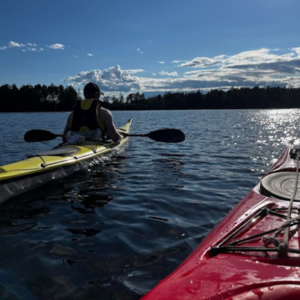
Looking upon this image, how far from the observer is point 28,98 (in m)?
83.7

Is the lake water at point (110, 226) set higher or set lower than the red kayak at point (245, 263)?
lower

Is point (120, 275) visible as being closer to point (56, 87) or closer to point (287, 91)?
point (56, 87)

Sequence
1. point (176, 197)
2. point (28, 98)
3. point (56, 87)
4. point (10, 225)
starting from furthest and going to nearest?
point (56, 87)
point (28, 98)
point (176, 197)
point (10, 225)

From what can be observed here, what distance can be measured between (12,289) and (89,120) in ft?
17.0

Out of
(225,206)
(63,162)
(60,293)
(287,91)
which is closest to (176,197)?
(225,206)

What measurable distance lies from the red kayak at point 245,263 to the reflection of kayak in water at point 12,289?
55.3 inches

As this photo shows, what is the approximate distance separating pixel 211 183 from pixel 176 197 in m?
1.19

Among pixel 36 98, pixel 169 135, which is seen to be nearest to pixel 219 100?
pixel 36 98

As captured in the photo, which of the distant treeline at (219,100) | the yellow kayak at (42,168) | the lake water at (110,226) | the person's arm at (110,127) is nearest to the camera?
the lake water at (110,226)

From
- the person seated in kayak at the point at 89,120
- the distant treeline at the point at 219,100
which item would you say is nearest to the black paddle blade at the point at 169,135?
the person seated in kayak at the point at 89,120

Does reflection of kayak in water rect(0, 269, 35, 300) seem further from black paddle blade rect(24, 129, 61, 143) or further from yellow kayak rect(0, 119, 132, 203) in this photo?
black paddle blade rect(24, 129, 61, 143)

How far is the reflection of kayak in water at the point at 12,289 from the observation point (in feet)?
8.09

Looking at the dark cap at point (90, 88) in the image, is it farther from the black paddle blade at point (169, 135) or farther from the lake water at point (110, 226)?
the black paddle blade at point (169, 135)

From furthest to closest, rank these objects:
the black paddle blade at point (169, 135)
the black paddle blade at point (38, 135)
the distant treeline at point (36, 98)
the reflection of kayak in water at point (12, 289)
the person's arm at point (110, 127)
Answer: the distant treeline at point (36, 98)
the black paddle blade at point (169, 135)
the black paddle blade at point (38, 135)
the person's arm at point (110, 127)
the reflection of kayak in water at point (12, 289)
